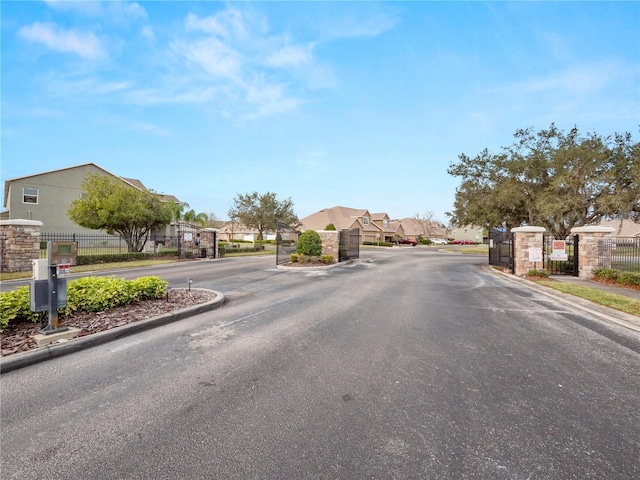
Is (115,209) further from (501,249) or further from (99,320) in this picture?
(501,249)

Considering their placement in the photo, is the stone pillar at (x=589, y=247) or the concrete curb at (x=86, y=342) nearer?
the concrete curb at (x=86, y=342)

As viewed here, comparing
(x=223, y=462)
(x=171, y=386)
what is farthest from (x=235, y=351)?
(x=223, y=462)

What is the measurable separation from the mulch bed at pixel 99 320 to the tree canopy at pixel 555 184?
20112 millimetres

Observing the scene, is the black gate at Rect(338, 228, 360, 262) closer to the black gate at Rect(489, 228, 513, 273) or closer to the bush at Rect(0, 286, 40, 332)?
the black gate at Rect(489, 228, 513, 273)

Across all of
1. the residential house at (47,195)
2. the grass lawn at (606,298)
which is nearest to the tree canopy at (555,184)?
the grass lawn at (606,298)

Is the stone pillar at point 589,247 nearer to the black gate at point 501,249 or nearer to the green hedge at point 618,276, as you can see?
the green hedge at point 618,276

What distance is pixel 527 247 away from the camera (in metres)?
13.7

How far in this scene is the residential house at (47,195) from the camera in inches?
1062

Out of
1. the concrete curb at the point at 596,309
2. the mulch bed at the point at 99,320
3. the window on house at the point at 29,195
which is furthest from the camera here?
the window on house at the point at 29,195

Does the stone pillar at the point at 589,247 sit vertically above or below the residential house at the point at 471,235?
below

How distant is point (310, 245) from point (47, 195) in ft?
88.0

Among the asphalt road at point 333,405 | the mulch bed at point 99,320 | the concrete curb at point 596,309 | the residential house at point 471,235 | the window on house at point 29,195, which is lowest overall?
the asphalt road at point 333,405

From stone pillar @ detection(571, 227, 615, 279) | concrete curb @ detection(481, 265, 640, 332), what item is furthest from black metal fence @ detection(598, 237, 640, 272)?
concrete curb @ detection(481, 265, 640, 332)

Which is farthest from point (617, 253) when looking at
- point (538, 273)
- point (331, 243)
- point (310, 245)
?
point (310, 245)
